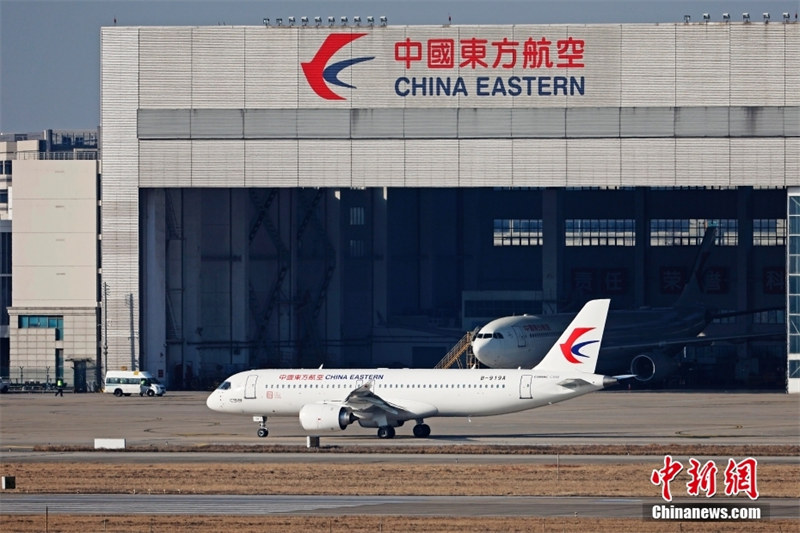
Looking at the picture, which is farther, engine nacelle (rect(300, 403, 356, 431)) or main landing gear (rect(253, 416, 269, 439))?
main landing gear (rect(253, 416, 269, 439))

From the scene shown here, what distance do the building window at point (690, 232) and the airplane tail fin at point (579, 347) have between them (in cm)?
6287

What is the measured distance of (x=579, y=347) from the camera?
51906 millimetres

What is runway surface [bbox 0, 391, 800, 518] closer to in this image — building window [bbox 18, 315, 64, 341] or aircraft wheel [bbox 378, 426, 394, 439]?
aircraft wheel [bbox 378, 426, 394, 439]

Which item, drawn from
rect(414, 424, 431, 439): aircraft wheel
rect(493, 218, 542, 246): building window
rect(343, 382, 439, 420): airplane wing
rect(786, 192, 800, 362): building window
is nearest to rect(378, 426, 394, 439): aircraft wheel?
rect(343, 382, 439, 420): airplane wing

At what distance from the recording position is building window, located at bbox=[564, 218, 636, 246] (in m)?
114

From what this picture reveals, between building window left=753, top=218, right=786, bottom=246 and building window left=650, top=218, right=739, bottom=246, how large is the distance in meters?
1.78

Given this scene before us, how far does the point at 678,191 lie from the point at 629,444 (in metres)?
65.6

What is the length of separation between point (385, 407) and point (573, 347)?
7983mm

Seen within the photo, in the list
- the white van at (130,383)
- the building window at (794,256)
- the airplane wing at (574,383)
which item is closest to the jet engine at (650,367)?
the building window at (794,256)

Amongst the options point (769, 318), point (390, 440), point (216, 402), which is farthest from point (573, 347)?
point (769, 318)

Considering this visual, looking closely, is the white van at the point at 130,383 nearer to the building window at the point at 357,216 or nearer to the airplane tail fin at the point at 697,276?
the building window at the point at 357,216

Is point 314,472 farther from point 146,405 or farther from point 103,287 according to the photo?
point 103,287

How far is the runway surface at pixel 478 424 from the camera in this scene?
5269 centimetres

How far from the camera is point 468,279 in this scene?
116m
